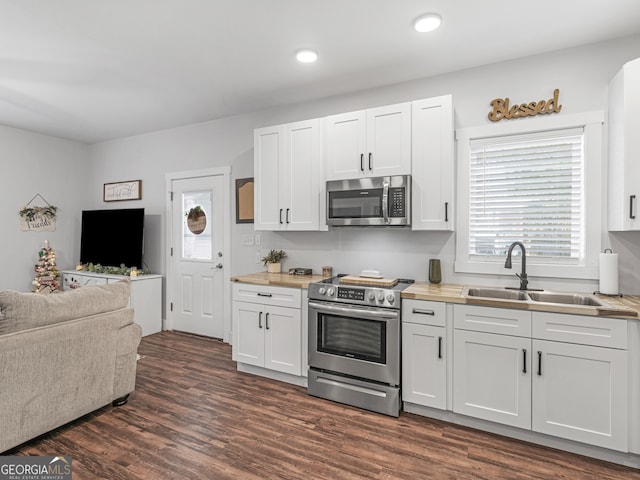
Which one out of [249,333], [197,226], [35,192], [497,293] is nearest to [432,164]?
[497,293]

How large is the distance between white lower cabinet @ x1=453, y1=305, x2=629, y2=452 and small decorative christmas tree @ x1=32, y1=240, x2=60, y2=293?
17.8ft

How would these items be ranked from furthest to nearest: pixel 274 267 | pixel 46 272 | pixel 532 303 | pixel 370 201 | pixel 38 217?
pixel 38 217 < pixel 46 272 < pixel 274 267 < pixel 370 201 < pixel 532 303

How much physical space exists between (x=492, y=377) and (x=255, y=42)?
2933 millimetres

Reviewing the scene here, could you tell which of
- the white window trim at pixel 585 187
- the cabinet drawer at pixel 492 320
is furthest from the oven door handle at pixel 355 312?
the white window trim at pixel 585 187

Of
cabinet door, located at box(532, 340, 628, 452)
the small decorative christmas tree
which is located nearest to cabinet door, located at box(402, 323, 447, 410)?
cabinet door, located at box(532, 340, 628, 452)

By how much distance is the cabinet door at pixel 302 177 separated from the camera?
3342mm

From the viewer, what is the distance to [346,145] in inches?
126

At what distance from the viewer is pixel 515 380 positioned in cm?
232

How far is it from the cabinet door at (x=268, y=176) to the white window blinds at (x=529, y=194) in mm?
1796

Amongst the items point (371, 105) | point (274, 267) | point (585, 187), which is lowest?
point (274, 267)

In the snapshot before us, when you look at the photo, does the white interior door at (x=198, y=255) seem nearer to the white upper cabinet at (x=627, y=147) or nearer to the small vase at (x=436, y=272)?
the small vase at (x=436, y=272)

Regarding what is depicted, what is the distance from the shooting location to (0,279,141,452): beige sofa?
2.08m

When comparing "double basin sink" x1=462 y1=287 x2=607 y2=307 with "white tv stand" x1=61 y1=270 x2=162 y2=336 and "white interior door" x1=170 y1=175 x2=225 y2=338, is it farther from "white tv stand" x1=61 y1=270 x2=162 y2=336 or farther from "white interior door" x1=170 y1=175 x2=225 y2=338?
"white tv stand" x1=61 y1=270 x2=162 y2=336

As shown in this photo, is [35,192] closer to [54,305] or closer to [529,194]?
[54,305]
